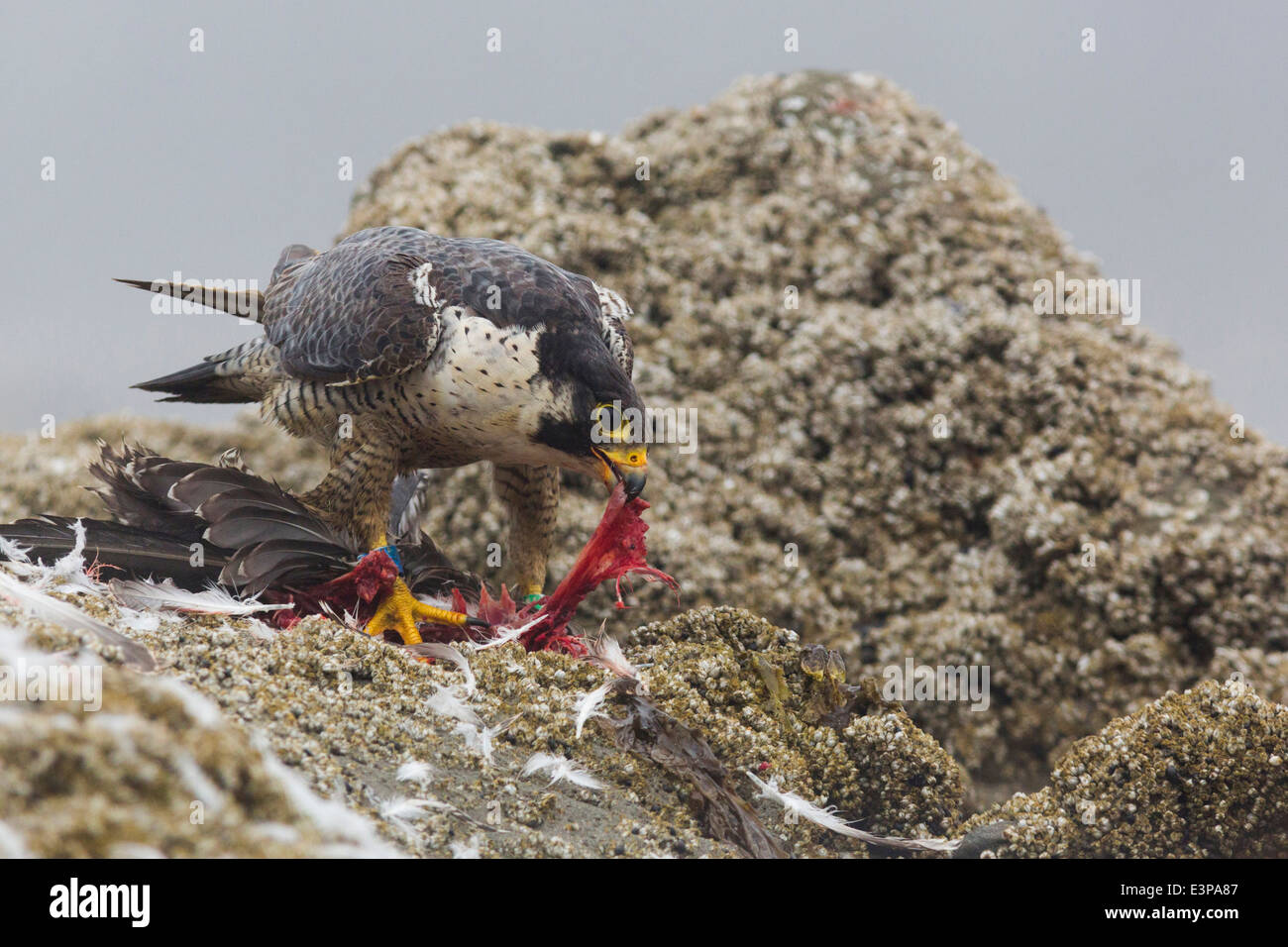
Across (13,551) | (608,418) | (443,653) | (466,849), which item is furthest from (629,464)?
(13,551)

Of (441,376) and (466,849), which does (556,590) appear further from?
(466,849)

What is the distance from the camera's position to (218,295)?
5.11 meters

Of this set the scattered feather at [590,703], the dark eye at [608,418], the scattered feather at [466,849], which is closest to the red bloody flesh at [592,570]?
the dark eye at [608,418]

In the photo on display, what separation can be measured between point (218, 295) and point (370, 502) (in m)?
1.56

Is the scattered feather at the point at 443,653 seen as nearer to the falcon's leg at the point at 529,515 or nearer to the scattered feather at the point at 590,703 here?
the scattered feather at the point at 590,703

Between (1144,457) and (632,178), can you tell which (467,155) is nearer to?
(632,178)

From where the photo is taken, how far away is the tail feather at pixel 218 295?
5008 millimetres

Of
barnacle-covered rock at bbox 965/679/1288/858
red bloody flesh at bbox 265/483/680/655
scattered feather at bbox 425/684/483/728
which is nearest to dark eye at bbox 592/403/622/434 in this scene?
red bloody flesh at bbox 265/483/680/655

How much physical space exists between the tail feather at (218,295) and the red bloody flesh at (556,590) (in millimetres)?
1674

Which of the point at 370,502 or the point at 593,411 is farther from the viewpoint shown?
the point at 370,502

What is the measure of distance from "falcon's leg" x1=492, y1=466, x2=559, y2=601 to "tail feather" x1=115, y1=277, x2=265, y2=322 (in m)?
1.49

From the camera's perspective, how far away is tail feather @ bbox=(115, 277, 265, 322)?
5.01 meters

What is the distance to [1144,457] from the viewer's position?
6.72 m
